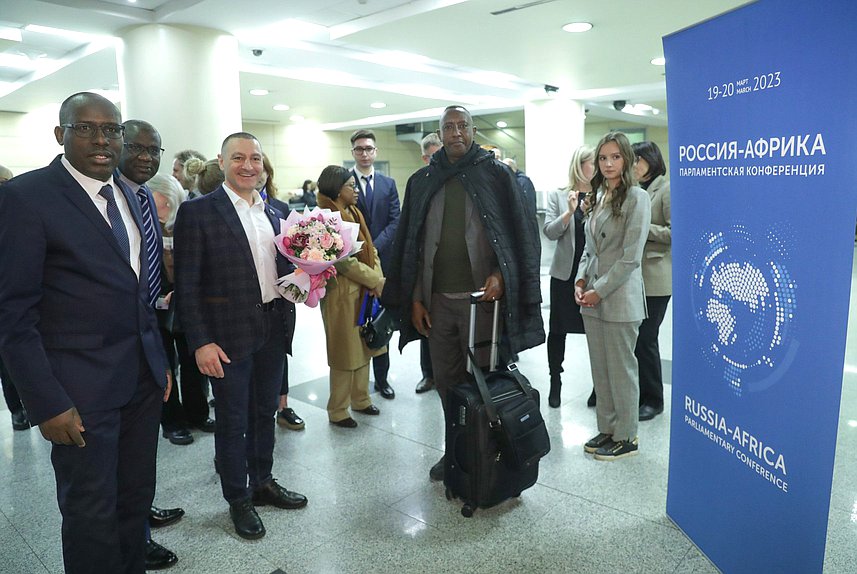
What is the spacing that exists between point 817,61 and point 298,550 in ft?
7.74

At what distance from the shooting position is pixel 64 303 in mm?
1688

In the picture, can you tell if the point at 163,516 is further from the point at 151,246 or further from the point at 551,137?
the point at 551,137

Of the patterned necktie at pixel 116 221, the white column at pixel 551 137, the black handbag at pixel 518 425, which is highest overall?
the white column at pixel 551 137

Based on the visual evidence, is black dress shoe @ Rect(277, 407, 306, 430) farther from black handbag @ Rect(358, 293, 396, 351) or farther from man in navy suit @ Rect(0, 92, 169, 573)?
man in navy suit @ Rect(0, 92, 169, 573)

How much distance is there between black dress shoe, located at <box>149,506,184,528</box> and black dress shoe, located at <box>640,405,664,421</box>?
2.54 meters

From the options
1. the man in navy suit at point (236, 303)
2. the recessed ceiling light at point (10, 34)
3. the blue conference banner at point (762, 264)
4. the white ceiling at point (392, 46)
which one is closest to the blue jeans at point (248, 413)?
the man in navy suit at point (236, 303)

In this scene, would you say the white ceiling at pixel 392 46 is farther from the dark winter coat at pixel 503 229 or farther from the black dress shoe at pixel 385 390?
the black dress shoe at pixel 385 390

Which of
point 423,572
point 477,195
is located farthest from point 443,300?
point 423,572

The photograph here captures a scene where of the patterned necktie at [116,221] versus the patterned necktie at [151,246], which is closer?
the patterned necktie at [116,221]

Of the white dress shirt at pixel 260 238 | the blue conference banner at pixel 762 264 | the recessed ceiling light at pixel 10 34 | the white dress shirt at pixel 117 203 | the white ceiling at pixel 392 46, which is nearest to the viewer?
the blue conference banner at pixel 762 264

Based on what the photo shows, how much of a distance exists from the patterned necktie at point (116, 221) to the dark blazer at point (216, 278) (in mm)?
463

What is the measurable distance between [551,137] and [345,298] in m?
7.60

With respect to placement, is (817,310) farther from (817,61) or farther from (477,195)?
(477,195)

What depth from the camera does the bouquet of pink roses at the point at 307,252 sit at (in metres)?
2.45
